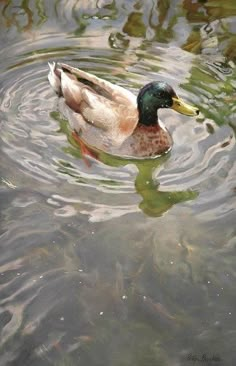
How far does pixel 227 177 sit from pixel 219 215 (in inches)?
18.1

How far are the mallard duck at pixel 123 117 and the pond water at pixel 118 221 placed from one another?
0.12 m

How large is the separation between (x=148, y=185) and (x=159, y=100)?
728mm

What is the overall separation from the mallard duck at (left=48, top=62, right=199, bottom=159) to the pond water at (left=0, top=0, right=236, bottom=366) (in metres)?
0.12

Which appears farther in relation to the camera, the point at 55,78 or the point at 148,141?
the point at 55,78

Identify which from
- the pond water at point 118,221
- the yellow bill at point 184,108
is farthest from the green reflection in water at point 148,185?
the yellow bill at point 184,108

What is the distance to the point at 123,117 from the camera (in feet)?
16.7

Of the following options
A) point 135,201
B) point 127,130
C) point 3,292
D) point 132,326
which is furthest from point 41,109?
point 132,326

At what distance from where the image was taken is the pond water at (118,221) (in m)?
3.56

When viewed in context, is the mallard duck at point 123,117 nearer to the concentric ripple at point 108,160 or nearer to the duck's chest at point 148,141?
the duck's chest at point 148,141

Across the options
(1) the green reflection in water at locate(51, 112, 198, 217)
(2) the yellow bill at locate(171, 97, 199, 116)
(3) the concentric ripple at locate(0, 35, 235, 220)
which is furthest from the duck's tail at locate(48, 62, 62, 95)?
(2) the yellow bill at locate(171, 97, 199, 116)

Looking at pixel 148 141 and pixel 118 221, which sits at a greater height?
pixel 148 141

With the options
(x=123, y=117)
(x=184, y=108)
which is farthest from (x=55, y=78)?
(x=184, y=108)

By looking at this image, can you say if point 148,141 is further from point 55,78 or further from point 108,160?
point 55,78

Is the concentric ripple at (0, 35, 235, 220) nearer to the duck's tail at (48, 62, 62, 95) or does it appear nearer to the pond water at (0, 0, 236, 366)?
the pond water at (0, 0, 236, 366)
